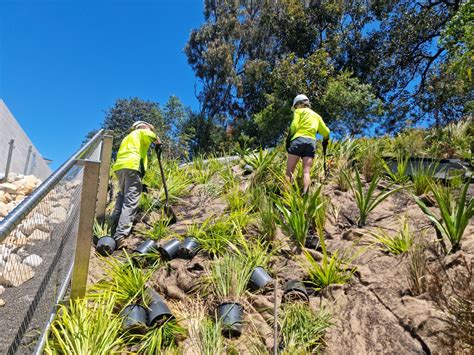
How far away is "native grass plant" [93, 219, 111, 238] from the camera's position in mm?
4469

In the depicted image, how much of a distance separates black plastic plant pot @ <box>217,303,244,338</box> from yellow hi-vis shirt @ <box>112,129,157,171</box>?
9.20 feet

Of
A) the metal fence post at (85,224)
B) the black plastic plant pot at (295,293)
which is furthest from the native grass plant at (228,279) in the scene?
the metal fence post at (85,224)

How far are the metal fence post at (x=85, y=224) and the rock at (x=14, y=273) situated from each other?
0.81 m

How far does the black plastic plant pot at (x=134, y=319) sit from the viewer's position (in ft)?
8.71

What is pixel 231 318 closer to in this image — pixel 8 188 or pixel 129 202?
pixel 129 202

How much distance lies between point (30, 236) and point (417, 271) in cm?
282

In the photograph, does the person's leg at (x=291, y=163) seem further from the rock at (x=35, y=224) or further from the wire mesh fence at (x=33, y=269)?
the rock at (x=35, y=224)

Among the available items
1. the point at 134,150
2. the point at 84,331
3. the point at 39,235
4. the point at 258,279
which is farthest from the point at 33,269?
the point at 134,150

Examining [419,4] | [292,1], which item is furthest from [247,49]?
[419,4]

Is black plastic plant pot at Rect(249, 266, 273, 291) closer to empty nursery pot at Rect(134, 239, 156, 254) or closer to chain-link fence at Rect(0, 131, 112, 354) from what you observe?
empty nursery pot at Rect(134, 239, 156, 254)

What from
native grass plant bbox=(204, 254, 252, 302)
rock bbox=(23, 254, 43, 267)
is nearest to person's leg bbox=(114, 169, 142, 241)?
native grass plant bbox=(204, 254, 252, 302)

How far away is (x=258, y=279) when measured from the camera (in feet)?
10.7

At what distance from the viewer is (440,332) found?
236 centimetres

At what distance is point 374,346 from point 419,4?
54.9ft
